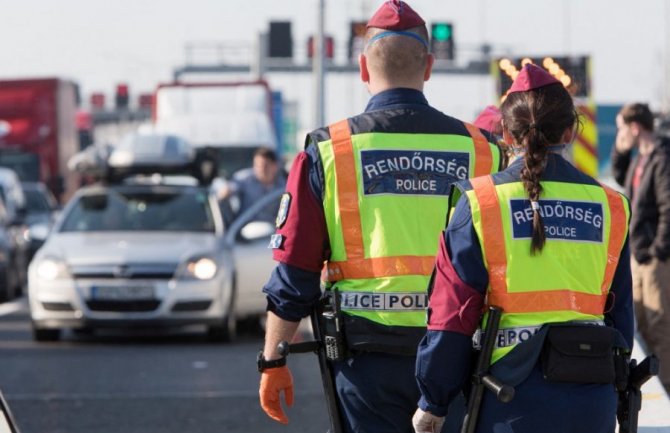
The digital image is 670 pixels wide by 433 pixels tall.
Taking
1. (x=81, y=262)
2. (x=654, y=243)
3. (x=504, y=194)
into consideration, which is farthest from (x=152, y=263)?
(x=504, y=194)

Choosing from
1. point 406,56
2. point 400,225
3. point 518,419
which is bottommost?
point 518,419

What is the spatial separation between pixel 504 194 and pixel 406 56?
38.0 inches

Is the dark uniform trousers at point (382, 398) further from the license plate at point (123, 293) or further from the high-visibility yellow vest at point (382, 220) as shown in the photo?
the license plate at point (123, 293)

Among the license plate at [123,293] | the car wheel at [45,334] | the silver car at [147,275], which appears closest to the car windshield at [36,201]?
the silver car at [147,275]

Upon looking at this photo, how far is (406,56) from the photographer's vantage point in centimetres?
547

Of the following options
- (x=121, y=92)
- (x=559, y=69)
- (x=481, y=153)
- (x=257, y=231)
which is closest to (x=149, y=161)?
(x=257, y=231)

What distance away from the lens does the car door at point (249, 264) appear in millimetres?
15914

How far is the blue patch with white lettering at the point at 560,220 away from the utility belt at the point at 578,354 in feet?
0.80

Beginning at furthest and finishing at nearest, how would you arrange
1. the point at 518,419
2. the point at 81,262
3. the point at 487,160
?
1. the point at 81,262
2. the point at 487,160
3. the point at 518,419

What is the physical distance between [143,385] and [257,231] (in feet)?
11.5

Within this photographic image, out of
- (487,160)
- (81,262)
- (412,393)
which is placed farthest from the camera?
(81,262)

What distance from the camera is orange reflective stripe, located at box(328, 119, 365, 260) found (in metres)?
5.35

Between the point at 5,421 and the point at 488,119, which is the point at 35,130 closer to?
the point at 488,119

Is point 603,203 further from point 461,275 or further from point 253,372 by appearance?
point 253,372
